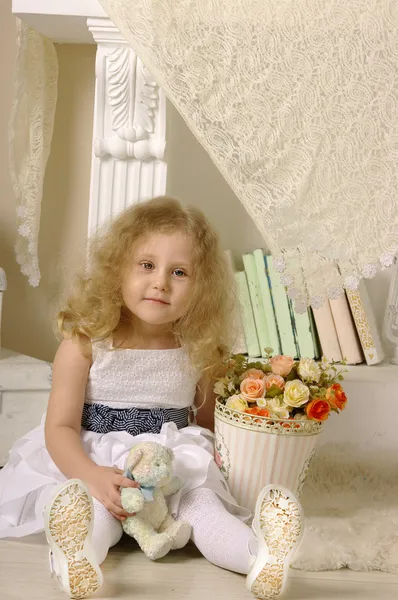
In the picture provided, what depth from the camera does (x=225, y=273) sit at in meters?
1.63

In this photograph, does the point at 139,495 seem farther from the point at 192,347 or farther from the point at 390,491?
the point at 390,491

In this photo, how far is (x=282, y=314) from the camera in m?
2.00

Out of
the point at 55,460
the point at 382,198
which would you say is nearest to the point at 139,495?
the point at 55,460

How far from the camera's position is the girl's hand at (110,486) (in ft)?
4.28

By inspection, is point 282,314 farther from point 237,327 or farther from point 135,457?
point 135,457

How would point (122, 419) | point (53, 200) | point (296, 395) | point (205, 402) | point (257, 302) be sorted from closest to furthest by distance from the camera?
point (296, 395) → point (122, 419) → point (205, 402) → point (257, 302) → point (53, 200)

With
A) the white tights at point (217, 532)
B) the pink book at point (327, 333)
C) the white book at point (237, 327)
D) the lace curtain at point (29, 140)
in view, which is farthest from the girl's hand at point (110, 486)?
the pink book at point (327, 333)

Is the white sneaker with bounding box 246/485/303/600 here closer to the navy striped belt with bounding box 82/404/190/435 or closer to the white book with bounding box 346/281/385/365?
the navy striped belt with bounding box 82/404/190/435

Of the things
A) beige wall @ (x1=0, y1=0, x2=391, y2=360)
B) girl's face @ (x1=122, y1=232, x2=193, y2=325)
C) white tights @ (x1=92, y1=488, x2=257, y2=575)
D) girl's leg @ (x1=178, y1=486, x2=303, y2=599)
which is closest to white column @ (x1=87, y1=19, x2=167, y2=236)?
girl's face @ (x1=122, y1=232, x2=193, y2=325)

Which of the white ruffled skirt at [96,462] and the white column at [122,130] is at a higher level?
the white column at [122,130]

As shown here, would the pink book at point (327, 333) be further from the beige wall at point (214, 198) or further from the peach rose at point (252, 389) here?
the peach rose at point (252, 389)

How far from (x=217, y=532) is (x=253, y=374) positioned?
32cm

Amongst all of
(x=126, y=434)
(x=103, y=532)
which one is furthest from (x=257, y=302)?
(x=103, y=532)

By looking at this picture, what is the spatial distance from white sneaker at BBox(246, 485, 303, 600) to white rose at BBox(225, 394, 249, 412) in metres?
0.30
